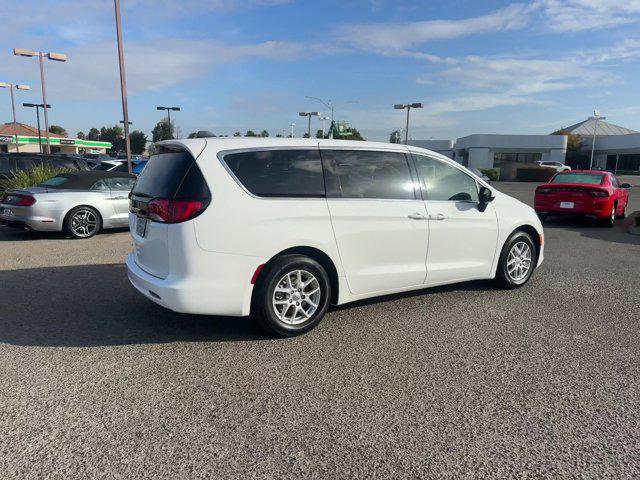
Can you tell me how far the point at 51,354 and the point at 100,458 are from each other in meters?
1.68

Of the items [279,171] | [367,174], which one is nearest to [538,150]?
[367,174]

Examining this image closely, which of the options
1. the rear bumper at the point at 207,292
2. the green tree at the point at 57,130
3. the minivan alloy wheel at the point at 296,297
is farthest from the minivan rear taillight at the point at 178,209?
the green tree at the point at 57,130

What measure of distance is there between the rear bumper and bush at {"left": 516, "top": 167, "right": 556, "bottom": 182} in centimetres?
4899

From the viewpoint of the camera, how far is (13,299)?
214 inches

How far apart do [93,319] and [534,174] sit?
50008 millimetres

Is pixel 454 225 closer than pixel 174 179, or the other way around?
pixel 174 179

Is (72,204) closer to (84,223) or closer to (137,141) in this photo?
(84,223)

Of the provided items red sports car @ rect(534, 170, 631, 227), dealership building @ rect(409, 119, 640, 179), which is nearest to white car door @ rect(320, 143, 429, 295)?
red sports car @ rect(534, 170, 631, 227)

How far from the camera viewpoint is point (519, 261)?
19.9ft

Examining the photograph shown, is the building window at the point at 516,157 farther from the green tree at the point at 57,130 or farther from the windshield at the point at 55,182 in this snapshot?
the green tree at the point at 57,130

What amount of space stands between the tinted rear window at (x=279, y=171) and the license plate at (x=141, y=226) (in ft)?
3.15

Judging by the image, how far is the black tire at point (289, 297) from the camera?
414cm

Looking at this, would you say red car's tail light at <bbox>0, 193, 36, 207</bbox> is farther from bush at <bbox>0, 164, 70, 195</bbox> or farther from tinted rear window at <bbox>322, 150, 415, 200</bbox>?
tinted rear window at <bbox>322, 150, 415, 200</bbox>

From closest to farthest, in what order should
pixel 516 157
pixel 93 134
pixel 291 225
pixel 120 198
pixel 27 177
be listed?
pixel 291 225 → pixel 120 198 → pixel 27 177 → pixel 516 157 → pixel 93 134
